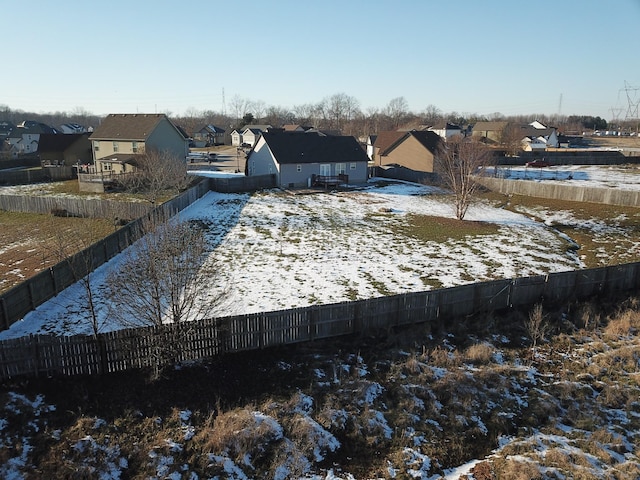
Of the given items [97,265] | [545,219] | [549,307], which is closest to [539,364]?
[549,307]

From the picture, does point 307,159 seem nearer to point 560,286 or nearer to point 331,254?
point 331,254

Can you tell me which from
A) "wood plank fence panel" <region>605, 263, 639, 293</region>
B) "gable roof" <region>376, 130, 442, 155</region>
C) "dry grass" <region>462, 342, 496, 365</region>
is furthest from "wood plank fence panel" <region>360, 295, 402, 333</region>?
"gable roof" <region>376, 130, 442, 155</region>

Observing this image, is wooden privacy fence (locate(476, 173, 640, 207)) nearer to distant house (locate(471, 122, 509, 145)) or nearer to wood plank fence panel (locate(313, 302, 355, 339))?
wood plank fence panel (locate(313, 302, 355, 339))

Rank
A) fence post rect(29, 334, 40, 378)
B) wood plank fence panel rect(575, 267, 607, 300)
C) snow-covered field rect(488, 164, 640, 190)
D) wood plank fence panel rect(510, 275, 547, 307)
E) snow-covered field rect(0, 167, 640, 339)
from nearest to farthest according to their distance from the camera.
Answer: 1. fence post rect(29, 334, 40, 378)
2. wood plank fence panel rect(510, 275, 547, 307)
3. snow-covered field rect(0, 167, 640, 339)
4. wood plank fence panel rect(575, 267, 607, 300)
5. snow-covered field rect(488, 164, 640, 190)

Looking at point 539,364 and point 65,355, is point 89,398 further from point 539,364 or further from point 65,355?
point 539,364

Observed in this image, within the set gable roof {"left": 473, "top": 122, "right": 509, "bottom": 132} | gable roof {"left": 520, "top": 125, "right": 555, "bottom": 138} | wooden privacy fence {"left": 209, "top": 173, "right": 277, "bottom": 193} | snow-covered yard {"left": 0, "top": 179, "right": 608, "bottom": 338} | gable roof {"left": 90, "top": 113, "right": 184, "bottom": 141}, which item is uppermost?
gable roof {"left": 473, "top": 122, "right": 509, "bottom": 132}

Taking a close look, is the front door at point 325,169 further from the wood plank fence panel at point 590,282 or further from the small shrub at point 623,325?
the small shrub at point 623,325

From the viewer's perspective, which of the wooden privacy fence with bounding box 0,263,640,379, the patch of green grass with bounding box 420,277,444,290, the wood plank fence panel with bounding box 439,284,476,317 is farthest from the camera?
the patch of green grass with bounding box 420,277,444,290
